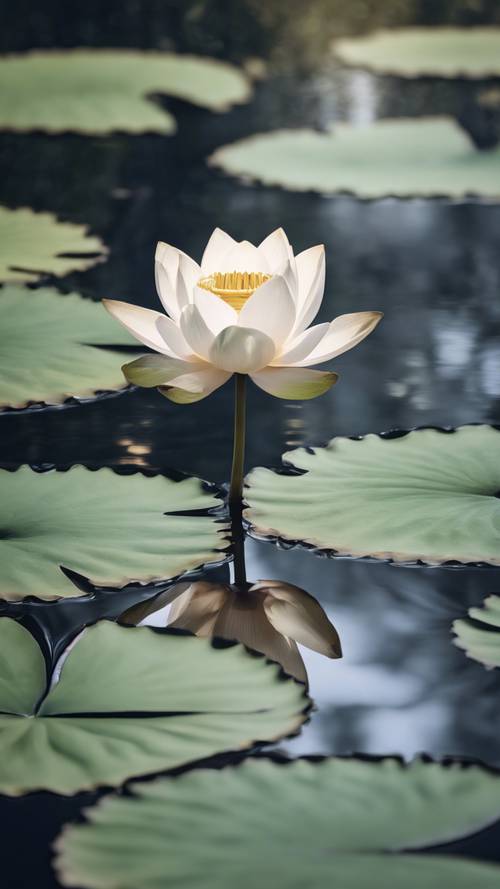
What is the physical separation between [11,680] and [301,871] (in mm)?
277

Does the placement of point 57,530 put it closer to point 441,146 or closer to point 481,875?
point 481,875

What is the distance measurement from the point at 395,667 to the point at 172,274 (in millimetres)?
445

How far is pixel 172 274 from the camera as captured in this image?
3.62ft

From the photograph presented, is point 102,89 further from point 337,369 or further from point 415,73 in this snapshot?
point 337,369

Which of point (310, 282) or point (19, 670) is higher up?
point (310, 282)

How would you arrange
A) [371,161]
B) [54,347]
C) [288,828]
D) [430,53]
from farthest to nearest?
1. [430,53]
2. [371,161]
3. [54,347]
4. [288,828]

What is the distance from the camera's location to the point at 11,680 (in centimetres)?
82

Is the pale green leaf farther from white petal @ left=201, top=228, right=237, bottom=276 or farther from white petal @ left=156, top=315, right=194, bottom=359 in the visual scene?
white petal @ left=201, top=228, right=237, bottom=276

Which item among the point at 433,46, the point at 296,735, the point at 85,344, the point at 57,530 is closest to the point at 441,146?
the point at 433,46

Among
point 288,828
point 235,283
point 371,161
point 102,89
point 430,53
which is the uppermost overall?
point 430,53

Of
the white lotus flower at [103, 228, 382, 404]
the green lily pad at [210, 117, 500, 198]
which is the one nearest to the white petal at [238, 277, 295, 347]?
the white lotus flower at [103, 228, 382, 404]

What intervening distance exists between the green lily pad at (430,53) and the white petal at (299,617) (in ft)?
7.66

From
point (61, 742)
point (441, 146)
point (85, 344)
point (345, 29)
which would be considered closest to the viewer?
point (61, 742)

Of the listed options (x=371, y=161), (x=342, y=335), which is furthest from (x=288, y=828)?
(x=371, y=161)
